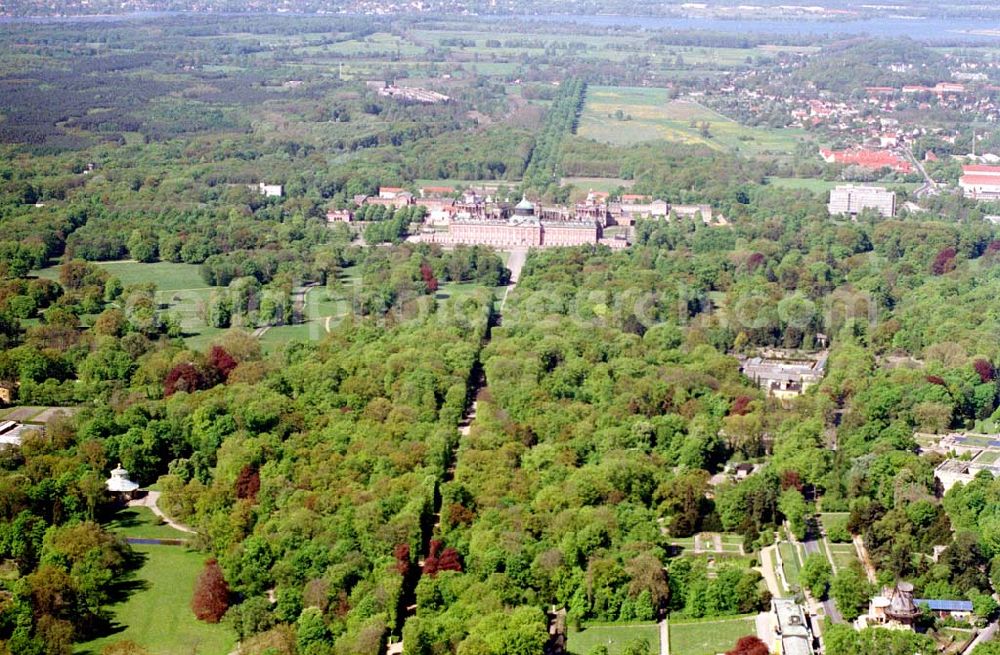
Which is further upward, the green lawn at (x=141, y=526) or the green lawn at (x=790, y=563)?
the green lawn at (x=790, y=563)

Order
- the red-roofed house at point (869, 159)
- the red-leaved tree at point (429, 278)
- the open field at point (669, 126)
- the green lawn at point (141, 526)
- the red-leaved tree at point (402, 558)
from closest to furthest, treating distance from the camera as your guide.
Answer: the red-leaved tree at point (402, 558) → the green lawn at point (141, 526) → the red-leaved tree at point (429, 278) → the red-roofed house at point (869, 159) → the open field at point (669, 126)

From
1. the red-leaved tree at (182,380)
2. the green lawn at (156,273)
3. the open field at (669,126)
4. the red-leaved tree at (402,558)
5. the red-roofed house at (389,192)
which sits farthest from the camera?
the open field at (669,126)

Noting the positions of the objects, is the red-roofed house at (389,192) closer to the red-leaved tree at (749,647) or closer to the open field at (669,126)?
the open field at (669,126)

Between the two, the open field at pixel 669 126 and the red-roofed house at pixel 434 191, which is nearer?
the red-roofed house at pixel 434 191

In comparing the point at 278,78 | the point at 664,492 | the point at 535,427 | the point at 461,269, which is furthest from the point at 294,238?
the point at 278,78

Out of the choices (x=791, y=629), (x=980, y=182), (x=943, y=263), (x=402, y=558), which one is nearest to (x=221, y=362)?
(x=402, y=558)

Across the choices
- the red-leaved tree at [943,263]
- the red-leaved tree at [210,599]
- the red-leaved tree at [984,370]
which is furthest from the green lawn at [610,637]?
the red-leaved tree at [943,263]

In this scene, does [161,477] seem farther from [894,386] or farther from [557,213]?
[557,213]
